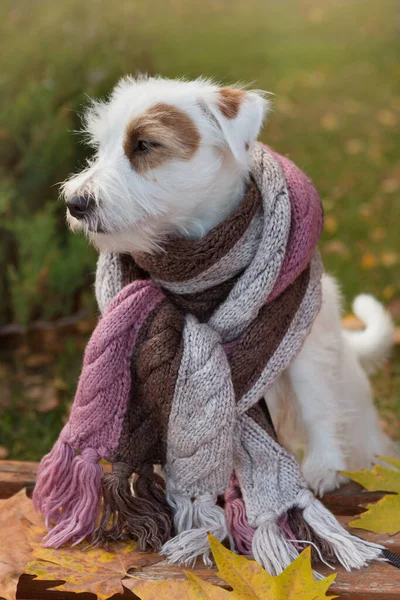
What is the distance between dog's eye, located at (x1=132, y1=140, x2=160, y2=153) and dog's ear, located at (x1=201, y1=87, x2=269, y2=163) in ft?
0.43

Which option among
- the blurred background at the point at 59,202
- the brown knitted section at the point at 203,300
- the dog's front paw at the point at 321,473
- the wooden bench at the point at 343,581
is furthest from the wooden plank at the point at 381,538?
the blurred background at the point at 59,202

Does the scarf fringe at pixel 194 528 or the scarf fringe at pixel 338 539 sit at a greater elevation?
the scarf fringe at pixel 338 539

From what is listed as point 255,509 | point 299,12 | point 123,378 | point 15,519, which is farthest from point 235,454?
point 299,12

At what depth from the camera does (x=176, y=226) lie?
1.59 m

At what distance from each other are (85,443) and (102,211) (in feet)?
1.57

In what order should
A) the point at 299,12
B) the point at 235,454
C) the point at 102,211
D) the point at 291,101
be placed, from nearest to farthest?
the point at 102,211 → the point at 235,454 → the point at 291,101 → the point at 299,12

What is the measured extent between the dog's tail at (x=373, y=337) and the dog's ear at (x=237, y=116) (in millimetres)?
859

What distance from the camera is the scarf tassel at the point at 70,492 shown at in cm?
159

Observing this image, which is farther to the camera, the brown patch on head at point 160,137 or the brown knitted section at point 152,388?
the brown knitted section at point 152,388

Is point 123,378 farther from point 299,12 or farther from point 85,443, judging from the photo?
point 299,12

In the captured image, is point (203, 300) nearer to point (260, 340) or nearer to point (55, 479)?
point (260, 340)

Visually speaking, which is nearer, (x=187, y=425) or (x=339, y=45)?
(x=187, y=425)

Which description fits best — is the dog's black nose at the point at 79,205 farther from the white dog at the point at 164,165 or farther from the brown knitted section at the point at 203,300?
the brown knitted section at the point at 203,300

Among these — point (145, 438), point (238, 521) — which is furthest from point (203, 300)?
point (238, 521)
